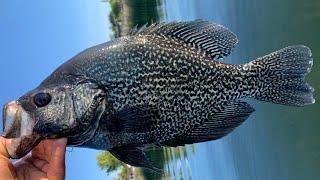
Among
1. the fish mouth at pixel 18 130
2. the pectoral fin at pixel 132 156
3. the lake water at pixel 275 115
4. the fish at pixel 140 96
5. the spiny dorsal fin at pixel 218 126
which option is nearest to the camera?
the fish mouth at pixel 18 130

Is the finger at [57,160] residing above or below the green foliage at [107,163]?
below

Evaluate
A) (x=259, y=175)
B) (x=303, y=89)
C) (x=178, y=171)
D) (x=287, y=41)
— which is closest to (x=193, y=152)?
(x=178, y=171)

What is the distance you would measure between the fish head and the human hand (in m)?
0.08

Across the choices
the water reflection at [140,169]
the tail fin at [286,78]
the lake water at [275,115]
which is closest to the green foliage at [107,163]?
the water reflection at [140,169]

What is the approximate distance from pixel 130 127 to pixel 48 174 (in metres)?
0.84

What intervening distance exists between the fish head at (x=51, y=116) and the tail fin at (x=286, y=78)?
7.39ft

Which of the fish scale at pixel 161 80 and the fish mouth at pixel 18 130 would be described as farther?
the fish scale at pixel 161 80

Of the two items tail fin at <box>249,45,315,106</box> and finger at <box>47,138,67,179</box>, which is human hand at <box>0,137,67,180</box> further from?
tail fin at <box>249,45,315,106</box>

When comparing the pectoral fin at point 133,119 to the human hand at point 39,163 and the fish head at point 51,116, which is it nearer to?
the fish head at point 51,116

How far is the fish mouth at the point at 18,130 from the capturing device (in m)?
4.95

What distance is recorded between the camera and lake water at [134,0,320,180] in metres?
16.8

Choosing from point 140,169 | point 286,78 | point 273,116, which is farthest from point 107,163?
point 286,78

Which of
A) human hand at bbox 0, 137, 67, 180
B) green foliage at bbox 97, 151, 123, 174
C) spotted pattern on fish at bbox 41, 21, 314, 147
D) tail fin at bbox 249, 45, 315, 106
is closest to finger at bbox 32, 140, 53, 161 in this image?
human hand at bbox 0, 137, 67, 180

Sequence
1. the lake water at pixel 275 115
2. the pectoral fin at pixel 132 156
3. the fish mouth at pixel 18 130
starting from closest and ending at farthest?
the fish mouth at pixel 18 130, the pectoral fin at pixel 132 156, the lake water at pixel 275 115
